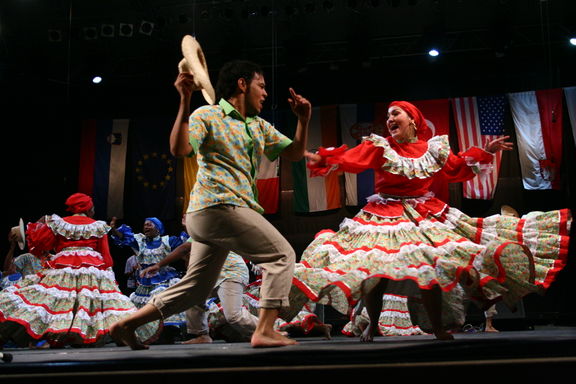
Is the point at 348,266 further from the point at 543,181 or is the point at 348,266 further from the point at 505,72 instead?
the point at 505,72

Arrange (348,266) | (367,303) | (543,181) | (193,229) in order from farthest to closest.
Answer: (543,181)
(367,303)
(348,266)
(193,229)

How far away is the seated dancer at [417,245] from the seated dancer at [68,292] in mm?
2984

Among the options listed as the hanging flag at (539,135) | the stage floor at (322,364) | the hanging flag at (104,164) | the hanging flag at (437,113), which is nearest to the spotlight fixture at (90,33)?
the hanging flag at (104,164)

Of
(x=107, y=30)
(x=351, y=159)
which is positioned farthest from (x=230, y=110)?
(x=107, y=30)

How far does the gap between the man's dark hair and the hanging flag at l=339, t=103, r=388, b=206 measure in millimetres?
7429

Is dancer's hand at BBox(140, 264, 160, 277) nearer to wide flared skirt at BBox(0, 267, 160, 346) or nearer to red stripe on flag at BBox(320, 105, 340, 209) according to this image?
wide flared skirt at BBox(0, 267, 160, 346)

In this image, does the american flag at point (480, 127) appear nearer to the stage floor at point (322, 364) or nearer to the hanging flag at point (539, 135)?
the hanging flag at point (539, 135)

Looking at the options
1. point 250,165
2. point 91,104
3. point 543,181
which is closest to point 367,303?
point 250,165

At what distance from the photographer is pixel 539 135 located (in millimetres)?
10680

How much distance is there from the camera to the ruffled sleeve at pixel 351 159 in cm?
445

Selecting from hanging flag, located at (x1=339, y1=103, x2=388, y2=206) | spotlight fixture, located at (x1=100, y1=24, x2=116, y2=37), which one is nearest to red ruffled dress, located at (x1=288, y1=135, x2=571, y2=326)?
hanging flag, located at (x1=339, y1=103, x2=388, y2=206)

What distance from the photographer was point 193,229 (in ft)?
11.5

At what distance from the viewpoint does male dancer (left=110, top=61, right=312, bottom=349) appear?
343cm

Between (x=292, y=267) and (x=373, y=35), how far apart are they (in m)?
8.32
